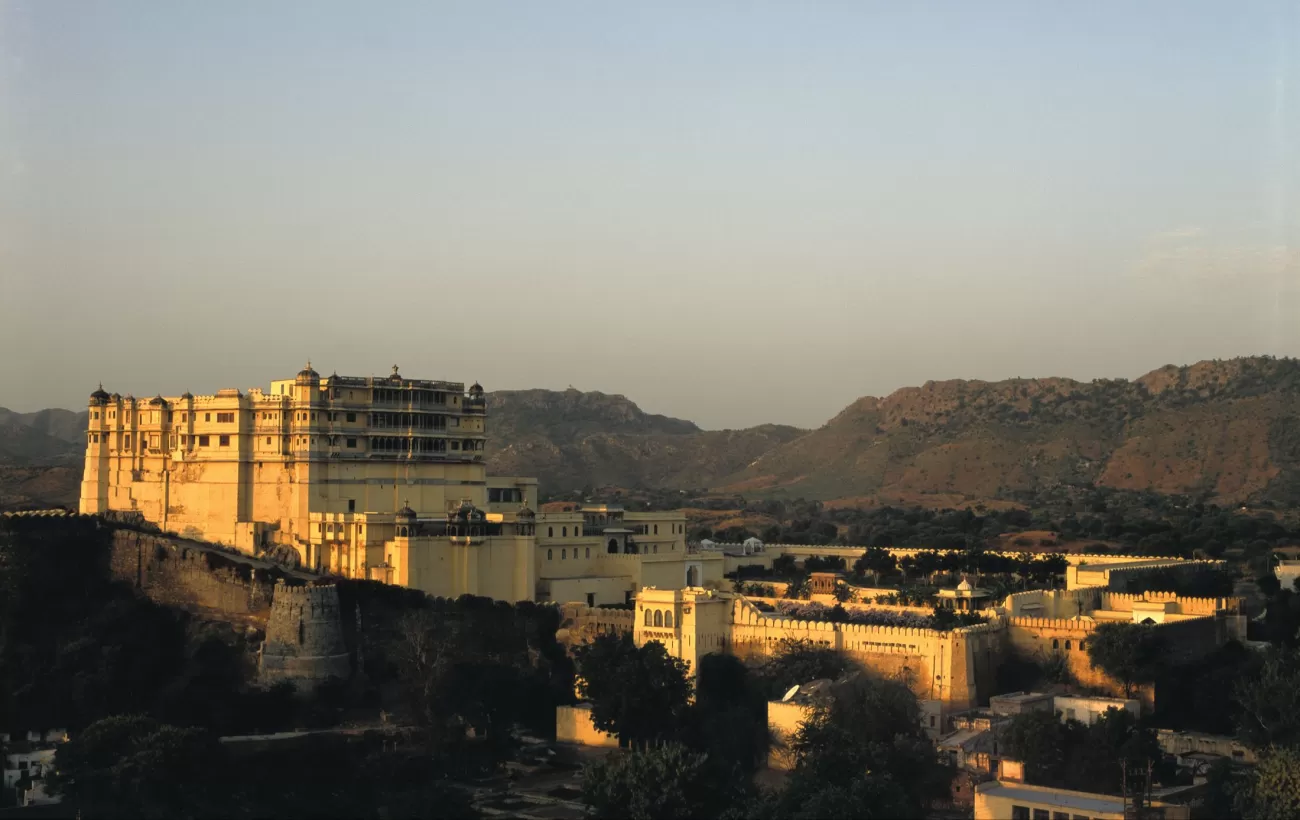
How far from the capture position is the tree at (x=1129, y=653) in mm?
42594

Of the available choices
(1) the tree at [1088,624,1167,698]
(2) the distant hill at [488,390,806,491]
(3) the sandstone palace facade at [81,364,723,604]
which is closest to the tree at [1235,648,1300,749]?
(1) the tree at [1088,624,1167,698]

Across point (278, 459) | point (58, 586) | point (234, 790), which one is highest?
point (278, 459)

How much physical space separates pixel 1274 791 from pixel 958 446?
3680 inches

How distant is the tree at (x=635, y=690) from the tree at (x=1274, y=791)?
14.5 meters

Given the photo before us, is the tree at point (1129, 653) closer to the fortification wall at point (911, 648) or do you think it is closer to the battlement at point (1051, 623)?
the battlement at point (1051, 623)

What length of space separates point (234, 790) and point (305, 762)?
7.85 ft

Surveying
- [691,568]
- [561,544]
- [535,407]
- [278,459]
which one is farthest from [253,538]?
[535,407]

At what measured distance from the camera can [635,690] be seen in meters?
43.0

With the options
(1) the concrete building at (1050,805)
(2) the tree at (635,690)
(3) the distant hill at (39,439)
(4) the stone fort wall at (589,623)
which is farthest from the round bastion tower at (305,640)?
(3) the distant hill at (39,439)

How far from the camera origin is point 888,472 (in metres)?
128

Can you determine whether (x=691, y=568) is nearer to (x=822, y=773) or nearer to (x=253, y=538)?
(x=253, y=538)

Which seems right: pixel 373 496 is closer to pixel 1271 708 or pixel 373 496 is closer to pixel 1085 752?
pixel 1085 752

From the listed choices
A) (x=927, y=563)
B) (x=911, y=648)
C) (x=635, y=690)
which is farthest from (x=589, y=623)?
(x=927, y=563)

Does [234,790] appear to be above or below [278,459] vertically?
below
